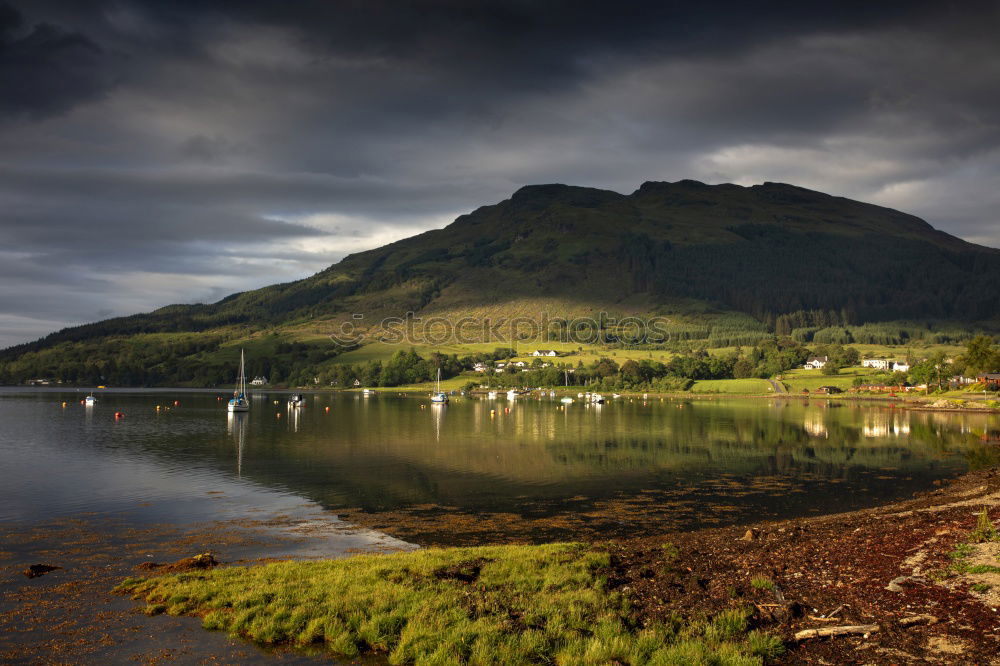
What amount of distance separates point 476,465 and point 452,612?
39.4 m

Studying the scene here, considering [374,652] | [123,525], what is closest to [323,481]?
[123,525]

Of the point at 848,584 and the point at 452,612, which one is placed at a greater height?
the point at 848,584

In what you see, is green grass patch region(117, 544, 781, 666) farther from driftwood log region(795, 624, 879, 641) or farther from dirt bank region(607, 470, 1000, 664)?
dirt bank region(607, 470, 1000, 664)

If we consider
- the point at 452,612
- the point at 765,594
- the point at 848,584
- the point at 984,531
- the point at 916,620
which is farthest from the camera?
the point at 984,531

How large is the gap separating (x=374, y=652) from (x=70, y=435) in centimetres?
7968

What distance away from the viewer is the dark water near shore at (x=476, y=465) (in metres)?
38.9

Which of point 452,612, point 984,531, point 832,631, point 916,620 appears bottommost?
point 452,612

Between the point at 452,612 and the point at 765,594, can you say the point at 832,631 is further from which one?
the point at 452,612

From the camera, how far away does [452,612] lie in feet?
55.4

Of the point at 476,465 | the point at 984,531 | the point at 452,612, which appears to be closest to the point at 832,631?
the point at 452,612

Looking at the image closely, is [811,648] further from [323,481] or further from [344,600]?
[323,481]

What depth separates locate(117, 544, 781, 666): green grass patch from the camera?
14664 millimetres

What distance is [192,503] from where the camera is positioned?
38094 mm

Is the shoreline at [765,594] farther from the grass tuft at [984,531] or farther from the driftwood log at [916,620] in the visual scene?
the grass tuft at [984,531]
